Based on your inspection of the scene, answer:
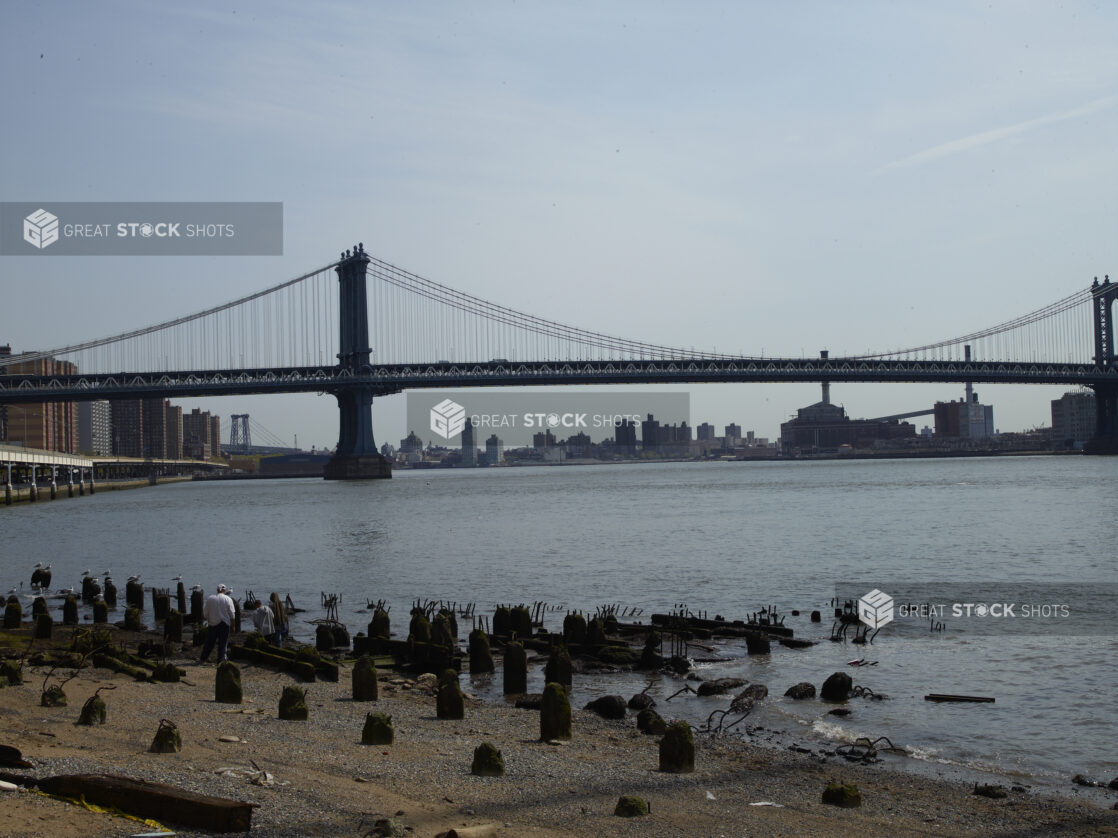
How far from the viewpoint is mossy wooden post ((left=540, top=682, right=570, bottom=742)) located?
37.3 feet

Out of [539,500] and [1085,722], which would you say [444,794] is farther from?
[539,500]

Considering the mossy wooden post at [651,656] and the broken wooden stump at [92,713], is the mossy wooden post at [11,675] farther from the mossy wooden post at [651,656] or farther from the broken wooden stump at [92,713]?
the mossy wooden post at [651,656]

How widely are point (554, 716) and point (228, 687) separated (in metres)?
3.89

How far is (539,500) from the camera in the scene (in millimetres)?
75125

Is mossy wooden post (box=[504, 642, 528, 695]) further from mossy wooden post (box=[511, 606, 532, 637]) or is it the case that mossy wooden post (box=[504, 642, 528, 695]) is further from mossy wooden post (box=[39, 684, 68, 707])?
mossy wooden post (box=[39, 684, 68, 707])

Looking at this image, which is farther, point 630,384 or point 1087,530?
point 630,384

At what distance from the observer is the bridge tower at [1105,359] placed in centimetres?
12244

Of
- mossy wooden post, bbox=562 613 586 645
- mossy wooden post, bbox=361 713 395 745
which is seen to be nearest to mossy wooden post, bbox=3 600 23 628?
mossy wooden post, bbox=562 613 586 645

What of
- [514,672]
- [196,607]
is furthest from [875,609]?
[196,607]

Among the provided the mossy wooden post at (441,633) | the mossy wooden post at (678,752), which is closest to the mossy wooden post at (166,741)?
the mossy wooden post at (678,752)

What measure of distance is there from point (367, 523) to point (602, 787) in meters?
44.7

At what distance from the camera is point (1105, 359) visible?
122562 millimetres

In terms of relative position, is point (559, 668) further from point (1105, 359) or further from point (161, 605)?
point (1105, 359)

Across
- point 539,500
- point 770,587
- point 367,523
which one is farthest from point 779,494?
point 770,587
